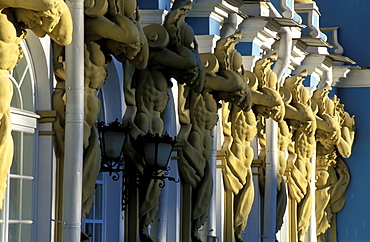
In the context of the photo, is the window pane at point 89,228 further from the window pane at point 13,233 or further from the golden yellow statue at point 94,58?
the window pane at point 13,233

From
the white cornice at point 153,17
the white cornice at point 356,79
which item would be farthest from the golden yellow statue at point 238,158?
the white cornice at point 356,79

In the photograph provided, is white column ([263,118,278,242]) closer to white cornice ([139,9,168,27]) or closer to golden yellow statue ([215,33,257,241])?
golden yellow statue ([215,33,257,241])

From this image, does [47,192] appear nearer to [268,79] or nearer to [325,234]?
[268,79]

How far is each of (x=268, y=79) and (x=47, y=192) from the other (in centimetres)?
770

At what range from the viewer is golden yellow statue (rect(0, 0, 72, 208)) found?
10.7 meters

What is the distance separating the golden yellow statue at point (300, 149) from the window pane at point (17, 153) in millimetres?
9243

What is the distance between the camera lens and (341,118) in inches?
1034

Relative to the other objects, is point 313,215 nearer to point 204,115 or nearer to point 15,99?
point 204,115

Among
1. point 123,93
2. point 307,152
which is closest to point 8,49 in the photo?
point 123,93

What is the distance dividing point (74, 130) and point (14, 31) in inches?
46.7

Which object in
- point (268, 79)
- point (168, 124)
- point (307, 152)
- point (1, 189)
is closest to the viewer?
point (1, 189)

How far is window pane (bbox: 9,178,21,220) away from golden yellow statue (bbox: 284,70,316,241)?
9330mm

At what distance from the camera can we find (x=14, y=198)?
12.0 meters

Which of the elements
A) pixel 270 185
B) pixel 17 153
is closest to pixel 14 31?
pixel 17 153
